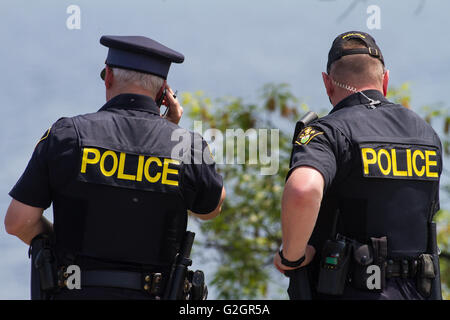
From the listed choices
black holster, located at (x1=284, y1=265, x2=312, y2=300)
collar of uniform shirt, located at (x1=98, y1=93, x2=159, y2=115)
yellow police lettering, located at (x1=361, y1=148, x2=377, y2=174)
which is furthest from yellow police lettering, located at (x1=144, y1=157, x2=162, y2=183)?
yellow police lettering, located at (x1=361, y1=148, x2=377, y2=174)

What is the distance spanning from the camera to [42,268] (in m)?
4.31

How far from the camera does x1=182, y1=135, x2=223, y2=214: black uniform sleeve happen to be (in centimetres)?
448

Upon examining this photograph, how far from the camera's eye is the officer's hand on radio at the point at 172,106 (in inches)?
197

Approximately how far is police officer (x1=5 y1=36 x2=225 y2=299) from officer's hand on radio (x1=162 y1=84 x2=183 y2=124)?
47cm

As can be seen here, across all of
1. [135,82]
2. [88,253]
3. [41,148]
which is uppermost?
[135,82]

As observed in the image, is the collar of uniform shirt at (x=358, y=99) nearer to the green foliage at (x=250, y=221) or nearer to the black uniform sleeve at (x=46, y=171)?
the black uniform sleeve at (x=46, y=171)

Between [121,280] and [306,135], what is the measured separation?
1449 mm

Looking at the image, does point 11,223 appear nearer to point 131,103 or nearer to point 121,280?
point 121,280
